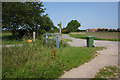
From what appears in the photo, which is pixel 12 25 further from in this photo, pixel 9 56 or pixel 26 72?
pixel 26 72

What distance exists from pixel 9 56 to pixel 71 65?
245 cm

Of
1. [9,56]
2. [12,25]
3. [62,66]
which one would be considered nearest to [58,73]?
[62,66]

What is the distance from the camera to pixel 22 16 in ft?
44.5

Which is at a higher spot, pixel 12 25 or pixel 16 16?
pixel 16 16

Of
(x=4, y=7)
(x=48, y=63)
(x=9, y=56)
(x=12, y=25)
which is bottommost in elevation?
(x=48, y=63)

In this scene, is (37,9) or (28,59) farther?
(37,9)

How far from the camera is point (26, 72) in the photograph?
336 cm

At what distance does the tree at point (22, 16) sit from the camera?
509 inches

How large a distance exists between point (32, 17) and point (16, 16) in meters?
1.98

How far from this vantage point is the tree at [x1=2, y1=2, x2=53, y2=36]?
1292 centimetres

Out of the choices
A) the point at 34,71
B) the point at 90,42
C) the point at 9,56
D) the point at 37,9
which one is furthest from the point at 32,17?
the point at 34,71

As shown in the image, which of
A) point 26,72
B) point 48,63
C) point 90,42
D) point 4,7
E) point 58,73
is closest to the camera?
point 26,72

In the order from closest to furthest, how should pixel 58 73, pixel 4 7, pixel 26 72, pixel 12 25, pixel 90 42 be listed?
pixel 26 72 → pixel 58 73 → pixel 90 42 → pixel 4 7 → pixel 12 25

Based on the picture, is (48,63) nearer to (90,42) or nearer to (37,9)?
(90,42)
